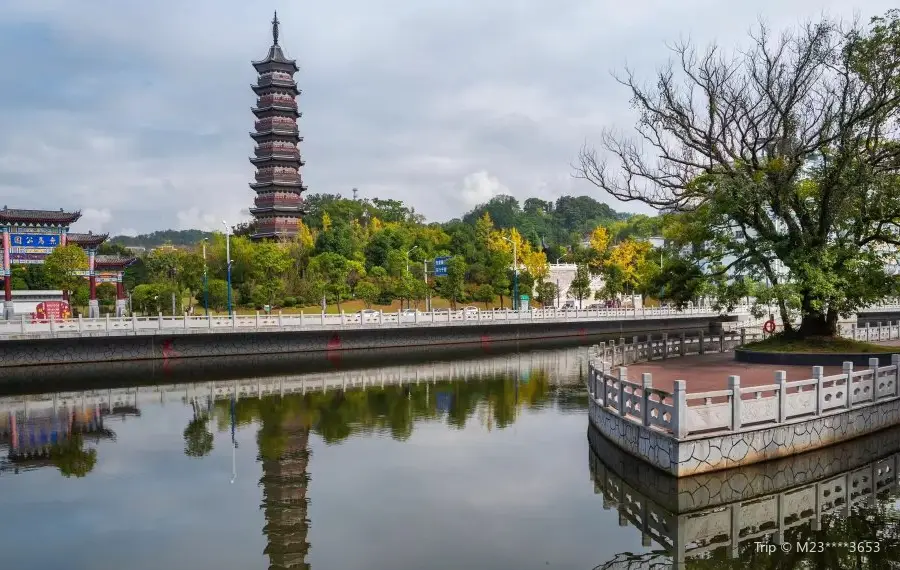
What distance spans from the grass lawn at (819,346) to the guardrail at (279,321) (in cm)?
2466

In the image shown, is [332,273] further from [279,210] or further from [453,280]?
[279,210]

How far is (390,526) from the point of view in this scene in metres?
12.2

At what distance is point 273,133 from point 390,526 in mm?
64920

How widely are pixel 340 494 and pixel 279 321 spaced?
92.1 feet

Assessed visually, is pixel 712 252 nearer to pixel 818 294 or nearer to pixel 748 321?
pixel 818 294

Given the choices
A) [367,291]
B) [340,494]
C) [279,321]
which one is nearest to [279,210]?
[367,291]

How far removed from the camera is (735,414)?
13.3m

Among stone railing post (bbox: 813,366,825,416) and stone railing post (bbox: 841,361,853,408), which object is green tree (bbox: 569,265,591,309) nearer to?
stone railing post (bbox: 841,361,853,408)

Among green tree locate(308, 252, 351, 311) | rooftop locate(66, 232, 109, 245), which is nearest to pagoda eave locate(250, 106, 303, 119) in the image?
Answer: green tree locate(308, 252, 351, 311)

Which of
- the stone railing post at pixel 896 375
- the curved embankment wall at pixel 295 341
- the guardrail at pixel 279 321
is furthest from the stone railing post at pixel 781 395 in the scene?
the guardrail at pixel 279 321

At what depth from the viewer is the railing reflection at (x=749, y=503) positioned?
10812 mm

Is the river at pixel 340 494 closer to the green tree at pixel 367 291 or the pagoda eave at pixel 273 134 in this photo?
the green tree at pixel 367 291

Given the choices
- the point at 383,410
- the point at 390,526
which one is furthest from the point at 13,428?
the point at 390,526

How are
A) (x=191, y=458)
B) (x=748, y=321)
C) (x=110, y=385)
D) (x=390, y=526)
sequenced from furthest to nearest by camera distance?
1. (x=748, y=321)
2. (x=110, y=385)
3. (x=191, y=458)
4. (x=390, y=526)
